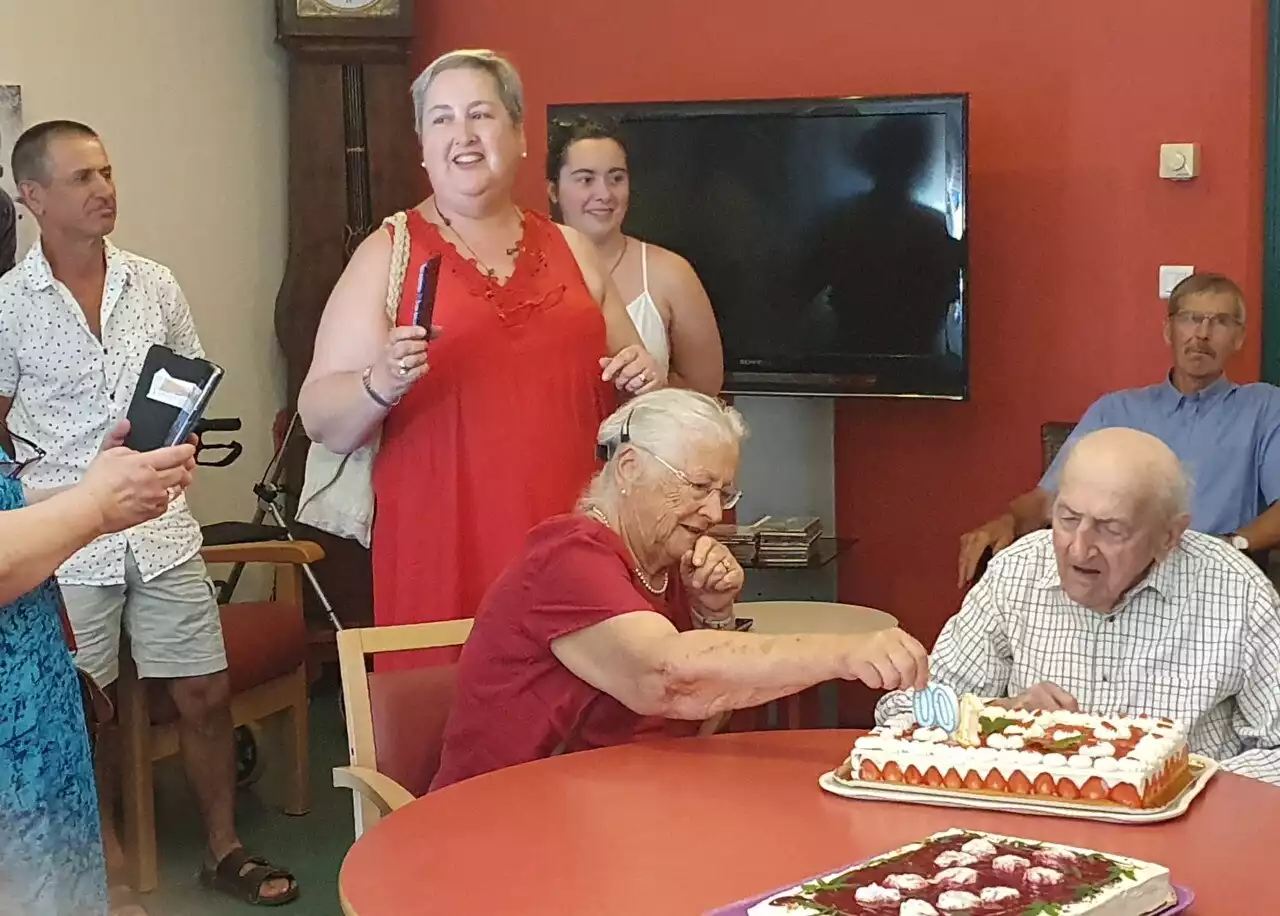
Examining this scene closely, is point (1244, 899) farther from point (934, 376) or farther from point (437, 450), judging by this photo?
point (934, 376)

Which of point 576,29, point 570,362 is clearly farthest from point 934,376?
point 570,362

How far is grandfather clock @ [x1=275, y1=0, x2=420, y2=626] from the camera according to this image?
4777 mm

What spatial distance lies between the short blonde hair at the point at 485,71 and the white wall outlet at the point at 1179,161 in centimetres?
211

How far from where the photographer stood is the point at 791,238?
173 inches

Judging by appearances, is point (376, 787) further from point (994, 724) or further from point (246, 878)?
point (246, 878)

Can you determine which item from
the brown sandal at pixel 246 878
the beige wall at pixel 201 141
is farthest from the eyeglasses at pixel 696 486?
the beige wall at pixel 201 141

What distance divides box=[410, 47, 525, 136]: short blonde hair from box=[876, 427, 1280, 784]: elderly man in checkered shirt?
1.03 m

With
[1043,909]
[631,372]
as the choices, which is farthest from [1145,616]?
[1043,909]

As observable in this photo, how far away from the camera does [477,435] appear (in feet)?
8.53

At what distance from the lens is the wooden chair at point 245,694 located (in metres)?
3.64

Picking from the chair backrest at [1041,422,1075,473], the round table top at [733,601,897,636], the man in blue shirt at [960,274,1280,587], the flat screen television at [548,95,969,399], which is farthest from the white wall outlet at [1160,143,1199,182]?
the round table top at [733,601,897,636]

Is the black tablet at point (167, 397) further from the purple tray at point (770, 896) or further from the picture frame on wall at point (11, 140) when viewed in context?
the picture frame on wall at point (11, 140)

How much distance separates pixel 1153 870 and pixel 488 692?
93 centimetres

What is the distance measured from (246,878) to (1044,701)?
2041 mm
